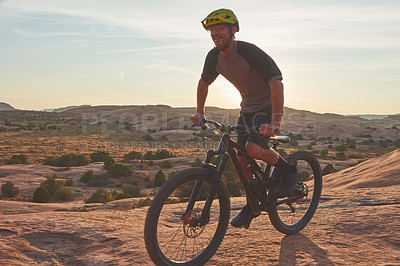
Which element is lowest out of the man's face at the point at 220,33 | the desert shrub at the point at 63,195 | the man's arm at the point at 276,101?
the desert shrub at the point at 63,195

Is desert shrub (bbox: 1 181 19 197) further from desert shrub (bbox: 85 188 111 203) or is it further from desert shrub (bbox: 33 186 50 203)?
desert shrub (bbox: 85 188 111 203)

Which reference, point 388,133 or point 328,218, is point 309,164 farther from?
point 388,133

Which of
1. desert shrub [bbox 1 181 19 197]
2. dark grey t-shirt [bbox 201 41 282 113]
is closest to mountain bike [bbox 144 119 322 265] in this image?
dark grey t-shirt [bbox 201 41 282 113]

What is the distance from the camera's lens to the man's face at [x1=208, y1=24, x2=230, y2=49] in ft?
11.4

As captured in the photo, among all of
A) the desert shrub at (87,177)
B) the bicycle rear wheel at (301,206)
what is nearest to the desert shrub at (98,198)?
the desert shrub at (87,177)

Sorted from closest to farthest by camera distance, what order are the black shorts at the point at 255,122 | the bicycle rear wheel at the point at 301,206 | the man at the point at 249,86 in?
the man at the point at 249,86 < the black shorts at the point at 255,122 < the bicycle rear wheel at the point at 301,206

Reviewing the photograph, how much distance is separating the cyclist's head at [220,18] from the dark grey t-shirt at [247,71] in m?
0.29

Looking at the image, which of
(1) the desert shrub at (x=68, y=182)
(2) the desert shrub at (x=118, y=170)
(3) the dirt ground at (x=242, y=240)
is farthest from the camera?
(2) the desert shrub at (x=118, y=170)

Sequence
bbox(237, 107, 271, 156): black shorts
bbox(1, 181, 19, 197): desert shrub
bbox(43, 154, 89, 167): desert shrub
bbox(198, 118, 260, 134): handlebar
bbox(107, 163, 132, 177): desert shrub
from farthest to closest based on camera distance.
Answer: bbox(43, 154, 89, 167): desert shrub
bbox(107, 163, 132, 177): desert shrub
bbox(1, 181, 19, 197): desert shrub
bbox(237, 107, 271, 156): black shorts
bbox(198, 118, 260, 134): handlebar

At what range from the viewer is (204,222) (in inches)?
127

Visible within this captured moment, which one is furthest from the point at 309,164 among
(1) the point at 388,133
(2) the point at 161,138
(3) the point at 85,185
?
(1) the point at 388,133

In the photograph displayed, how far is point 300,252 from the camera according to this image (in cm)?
347

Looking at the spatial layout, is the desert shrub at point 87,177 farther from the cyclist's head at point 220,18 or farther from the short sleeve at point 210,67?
the cyclist's head at point 220,18

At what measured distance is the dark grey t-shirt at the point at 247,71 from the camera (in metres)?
3.52
